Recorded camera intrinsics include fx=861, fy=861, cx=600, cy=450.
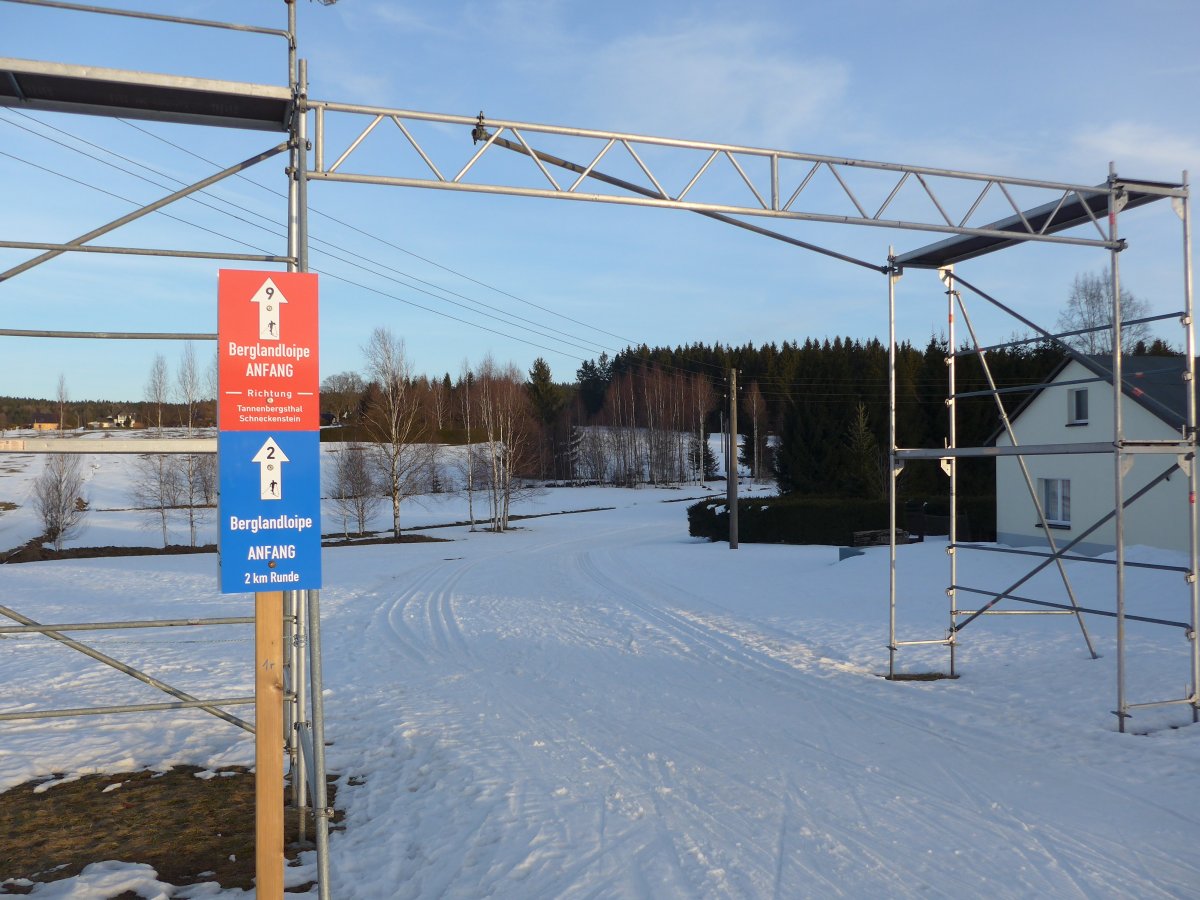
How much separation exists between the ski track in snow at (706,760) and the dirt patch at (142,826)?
1.82 feet

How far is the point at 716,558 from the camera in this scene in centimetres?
2564

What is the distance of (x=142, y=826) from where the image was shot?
20.0 ft

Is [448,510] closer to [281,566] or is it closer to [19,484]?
[19,484]

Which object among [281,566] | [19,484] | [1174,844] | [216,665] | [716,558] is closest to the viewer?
[281,566]

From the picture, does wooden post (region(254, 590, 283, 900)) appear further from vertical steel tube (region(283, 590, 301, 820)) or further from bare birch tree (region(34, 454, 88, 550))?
bare birch tree (region(34, 454, 88, 550))

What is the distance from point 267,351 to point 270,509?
0.82 meters

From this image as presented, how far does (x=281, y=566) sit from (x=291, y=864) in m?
2.34

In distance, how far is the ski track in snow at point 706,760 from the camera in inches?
207

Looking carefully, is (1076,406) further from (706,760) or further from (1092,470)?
(706,760)

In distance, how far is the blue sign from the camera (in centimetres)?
438

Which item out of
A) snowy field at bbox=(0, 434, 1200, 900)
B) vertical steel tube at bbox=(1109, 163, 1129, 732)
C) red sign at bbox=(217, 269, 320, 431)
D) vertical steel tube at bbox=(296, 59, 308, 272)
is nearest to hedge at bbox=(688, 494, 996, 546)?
snowy field at bbox=(0, 434, 1200, 900)

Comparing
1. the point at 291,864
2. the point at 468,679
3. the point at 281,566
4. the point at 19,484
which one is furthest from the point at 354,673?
the point at 19,484

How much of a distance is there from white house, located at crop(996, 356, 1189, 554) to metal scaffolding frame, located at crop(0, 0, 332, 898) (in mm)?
17342

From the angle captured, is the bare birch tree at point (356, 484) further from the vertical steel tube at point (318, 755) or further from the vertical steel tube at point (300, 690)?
the vertical steel tube at point (318, 755)
